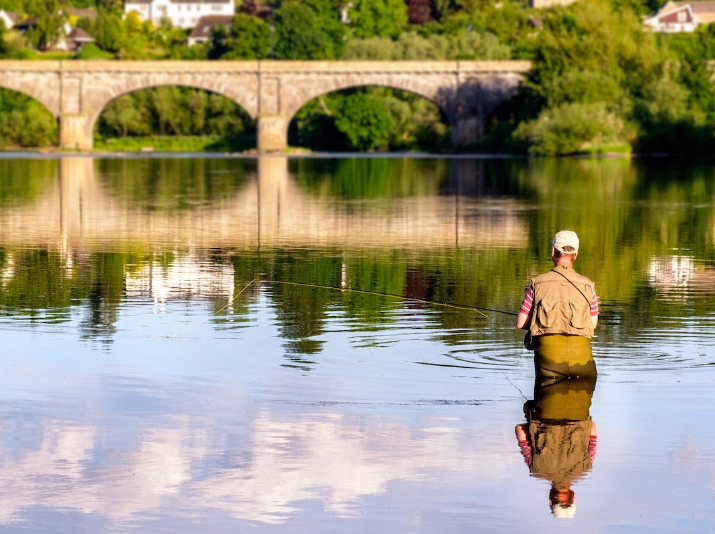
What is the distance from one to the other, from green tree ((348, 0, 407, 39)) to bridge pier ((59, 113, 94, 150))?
151ft

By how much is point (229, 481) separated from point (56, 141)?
107 m

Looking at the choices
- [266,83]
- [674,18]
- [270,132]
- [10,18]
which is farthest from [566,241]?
[10,18]

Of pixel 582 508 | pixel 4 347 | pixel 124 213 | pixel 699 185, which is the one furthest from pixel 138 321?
pixel 699 185

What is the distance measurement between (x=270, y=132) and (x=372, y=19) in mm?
45826

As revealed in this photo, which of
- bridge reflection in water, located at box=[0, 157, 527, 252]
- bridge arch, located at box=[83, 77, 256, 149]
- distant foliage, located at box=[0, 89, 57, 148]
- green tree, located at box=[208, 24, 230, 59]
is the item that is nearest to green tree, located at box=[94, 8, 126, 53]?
green tree, located at box=[208, 24, 230, 59]

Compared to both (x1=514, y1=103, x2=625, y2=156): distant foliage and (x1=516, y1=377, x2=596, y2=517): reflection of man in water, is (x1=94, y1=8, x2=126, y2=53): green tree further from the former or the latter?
(x1=516, y1=377, x2=596, y2=517): reflection of man in water

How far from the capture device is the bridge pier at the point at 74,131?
105 metres

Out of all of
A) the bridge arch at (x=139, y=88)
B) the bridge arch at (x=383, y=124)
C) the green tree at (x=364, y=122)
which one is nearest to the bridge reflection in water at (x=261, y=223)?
the bridge arch at (x=139, y=88)

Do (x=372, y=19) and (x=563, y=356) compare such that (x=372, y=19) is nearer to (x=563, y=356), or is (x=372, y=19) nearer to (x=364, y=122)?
(x=364, y=122)

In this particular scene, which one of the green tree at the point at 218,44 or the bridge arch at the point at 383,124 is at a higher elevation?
the green tree at the point at 218,44

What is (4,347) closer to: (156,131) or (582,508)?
(582,508)

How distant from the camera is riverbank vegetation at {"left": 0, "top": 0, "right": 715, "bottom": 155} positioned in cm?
8244

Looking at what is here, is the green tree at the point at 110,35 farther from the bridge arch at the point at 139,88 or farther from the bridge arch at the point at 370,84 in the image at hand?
the bridge arch at the point at 370,84

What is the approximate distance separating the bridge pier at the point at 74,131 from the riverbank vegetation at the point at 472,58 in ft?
21.9
